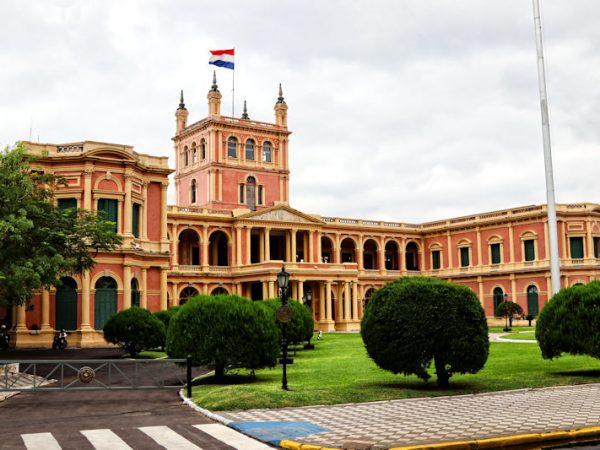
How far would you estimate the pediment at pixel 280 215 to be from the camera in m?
60.2

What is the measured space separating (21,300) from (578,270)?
4797 cm

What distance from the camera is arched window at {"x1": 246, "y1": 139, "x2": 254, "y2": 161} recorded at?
65.2 metres

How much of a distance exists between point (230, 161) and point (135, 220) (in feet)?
84.2

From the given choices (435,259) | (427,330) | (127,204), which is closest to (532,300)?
(435,259)

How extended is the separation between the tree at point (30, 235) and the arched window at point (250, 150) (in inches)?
1463

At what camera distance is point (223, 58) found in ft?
187

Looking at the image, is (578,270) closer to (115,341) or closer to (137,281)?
(137,281)

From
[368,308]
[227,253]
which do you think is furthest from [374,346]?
[227,253]

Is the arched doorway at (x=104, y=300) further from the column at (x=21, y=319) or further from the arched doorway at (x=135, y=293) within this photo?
the column at (x=21, y=319)

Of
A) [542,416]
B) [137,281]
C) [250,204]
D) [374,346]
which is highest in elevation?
[250,204]

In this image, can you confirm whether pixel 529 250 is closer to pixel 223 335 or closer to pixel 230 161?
pixel 230 161

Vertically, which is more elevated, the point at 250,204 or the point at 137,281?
the point at 250,204

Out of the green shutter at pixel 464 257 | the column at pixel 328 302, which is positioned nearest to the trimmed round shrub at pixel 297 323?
the column at pixel 328 302

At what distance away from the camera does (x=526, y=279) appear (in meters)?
61.2
